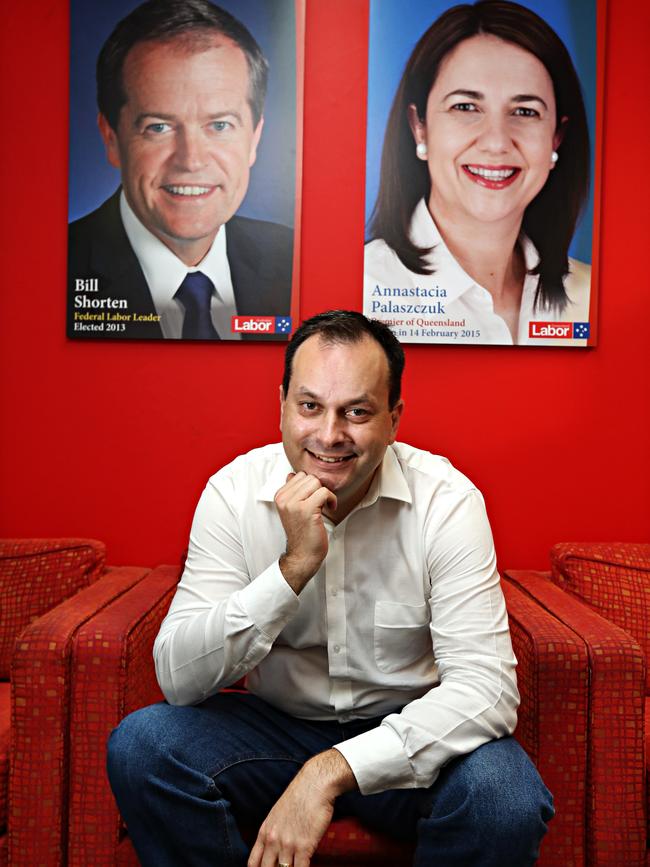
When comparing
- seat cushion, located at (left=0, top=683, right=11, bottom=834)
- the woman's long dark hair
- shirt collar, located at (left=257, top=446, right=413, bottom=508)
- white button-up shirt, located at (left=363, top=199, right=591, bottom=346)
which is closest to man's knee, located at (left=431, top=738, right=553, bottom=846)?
shirt collar, located at (left=257, top=446, right=413, bottom=508)

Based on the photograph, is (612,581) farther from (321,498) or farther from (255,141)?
(255,141)

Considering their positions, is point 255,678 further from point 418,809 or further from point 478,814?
point 478,814

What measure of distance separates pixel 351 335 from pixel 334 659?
62 centimetres

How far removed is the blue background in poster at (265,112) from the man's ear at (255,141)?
12 mm

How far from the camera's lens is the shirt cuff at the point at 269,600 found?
4.53 ft

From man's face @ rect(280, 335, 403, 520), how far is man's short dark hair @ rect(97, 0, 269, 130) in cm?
105

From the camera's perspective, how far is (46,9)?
2264 mm

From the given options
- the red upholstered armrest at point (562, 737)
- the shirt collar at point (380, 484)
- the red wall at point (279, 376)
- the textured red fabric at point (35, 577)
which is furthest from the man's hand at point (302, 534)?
the red wall at point (279, 376)

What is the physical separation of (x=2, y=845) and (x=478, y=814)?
87 cm

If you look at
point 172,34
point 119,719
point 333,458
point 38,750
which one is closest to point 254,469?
point 333,458

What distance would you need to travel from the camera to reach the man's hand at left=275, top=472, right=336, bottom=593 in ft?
4.59

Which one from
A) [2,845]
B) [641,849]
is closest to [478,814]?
[641,849]

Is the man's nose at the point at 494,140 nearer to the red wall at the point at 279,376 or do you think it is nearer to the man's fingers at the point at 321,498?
the red wall at the point at 279,376

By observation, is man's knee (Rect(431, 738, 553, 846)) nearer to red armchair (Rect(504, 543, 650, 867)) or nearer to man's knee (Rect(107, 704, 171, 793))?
red armchair (Rect(504, 543, 650, 867))
